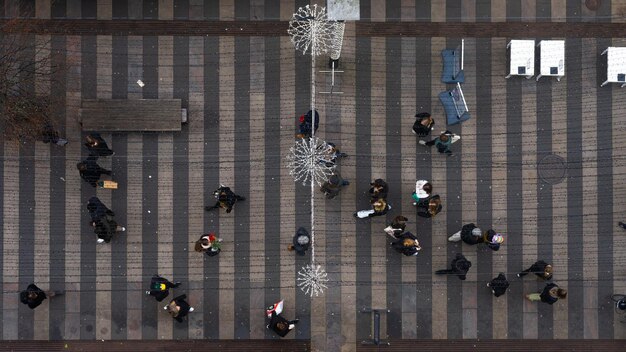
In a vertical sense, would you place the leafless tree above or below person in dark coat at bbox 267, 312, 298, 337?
above

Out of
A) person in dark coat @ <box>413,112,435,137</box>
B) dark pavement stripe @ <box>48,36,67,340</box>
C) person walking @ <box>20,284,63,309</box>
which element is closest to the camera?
person walking @ <box>20,284,63,309</box>

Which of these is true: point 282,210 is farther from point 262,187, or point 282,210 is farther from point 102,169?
Result: point 102,169

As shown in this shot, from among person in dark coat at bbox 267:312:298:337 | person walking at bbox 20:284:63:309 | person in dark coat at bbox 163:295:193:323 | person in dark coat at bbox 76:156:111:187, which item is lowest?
person in dark coat at bbox 267:312:298:337

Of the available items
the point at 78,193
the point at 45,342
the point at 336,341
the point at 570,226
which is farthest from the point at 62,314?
the point at 570,226

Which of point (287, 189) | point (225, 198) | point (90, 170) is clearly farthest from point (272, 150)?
point (90, 170)

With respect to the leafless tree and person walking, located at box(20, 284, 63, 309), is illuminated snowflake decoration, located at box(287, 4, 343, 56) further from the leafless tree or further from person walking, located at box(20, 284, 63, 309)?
person walking, located at box(20, 284, 63, 309)

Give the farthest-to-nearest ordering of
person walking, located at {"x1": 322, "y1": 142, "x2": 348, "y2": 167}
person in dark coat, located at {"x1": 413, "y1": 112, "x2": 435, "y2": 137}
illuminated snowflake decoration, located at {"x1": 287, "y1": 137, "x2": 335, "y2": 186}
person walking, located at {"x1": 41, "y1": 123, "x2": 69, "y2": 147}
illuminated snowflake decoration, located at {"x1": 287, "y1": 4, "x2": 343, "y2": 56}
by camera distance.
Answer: person walking, located at {"x1": 41, "y1": 123, "x2": 69, "y2": 147}
person in dark coat, located at {"x1": 413, "y1": 112, "x2": 435, "y2": 137}
person walking, located at {"x1": 322, "y1": 142, "x2": 348, "y2": 167}
illuminated snowflake decoration, located at {"x1": 287, "y1": 4, "x2": 343, "y2": 56}
illuminated snowflake decoration, located at {"x1": 287, "y1": 137, "x2": 335, "y2": 186}

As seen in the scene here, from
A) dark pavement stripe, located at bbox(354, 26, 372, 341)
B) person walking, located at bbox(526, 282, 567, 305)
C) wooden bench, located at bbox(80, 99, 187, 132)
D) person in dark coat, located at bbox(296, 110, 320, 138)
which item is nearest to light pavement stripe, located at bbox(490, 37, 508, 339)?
person walking, located at bbox(526, 282, 567, 305)
